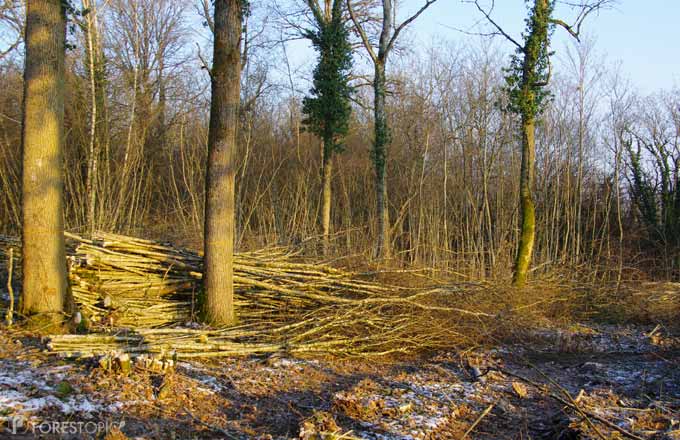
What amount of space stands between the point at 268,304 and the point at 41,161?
3.07 metres

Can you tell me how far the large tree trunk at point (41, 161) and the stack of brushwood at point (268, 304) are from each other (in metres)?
0.60

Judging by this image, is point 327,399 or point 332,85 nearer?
point 327,399

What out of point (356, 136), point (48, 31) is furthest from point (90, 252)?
point (356, 136)

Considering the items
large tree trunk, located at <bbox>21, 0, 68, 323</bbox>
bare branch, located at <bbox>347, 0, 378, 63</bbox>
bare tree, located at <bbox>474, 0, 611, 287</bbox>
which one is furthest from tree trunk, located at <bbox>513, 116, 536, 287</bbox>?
large tree trunk, located at <bbox>21, 0, 68, 323</bbox>

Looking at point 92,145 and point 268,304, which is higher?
point 92,145

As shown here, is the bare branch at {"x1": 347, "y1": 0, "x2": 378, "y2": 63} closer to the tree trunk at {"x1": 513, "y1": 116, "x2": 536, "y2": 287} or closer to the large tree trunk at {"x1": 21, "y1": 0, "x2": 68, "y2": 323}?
the tree trunk at {"x1": 513, "y1": 116, "x2": 536, "y2": 287}

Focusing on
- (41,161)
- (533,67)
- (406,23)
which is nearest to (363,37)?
(406,23)

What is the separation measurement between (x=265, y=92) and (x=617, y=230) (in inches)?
477

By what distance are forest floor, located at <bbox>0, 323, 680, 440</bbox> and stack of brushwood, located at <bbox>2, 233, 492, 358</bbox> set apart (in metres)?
0.49

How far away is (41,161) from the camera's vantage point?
Result: 553 centimetres

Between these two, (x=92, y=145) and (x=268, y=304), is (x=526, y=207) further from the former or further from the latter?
(x=92, y=145)

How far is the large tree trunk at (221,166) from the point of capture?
635cm

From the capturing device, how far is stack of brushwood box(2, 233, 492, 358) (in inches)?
237

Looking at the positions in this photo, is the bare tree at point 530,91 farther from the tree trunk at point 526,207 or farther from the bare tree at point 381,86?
the bare tree at point 381,86
